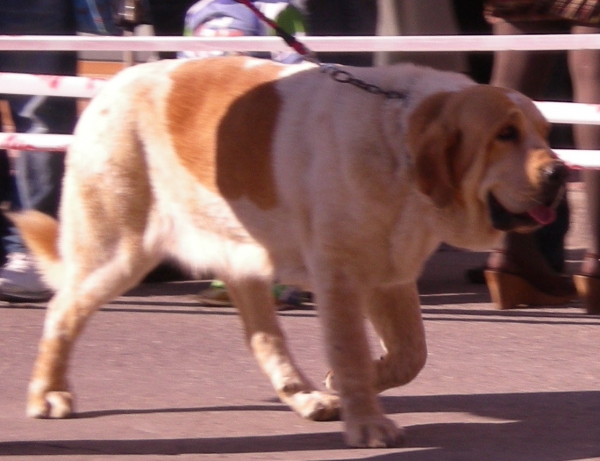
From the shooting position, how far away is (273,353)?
421 centimetres

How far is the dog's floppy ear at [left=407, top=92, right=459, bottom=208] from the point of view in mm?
3502

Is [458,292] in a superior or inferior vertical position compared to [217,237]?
inferior

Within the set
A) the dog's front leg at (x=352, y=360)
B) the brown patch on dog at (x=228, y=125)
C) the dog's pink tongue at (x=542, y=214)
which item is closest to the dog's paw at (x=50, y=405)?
the brown patch on dog at (x=228, y=125)

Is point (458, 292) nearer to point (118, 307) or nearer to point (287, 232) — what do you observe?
point (118, 307)

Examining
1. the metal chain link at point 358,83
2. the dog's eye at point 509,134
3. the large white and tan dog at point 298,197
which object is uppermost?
the metal chain link at point 358,83

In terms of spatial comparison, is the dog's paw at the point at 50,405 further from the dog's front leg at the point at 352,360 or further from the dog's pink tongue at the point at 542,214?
the dog's pink tongue at the point at 542,214

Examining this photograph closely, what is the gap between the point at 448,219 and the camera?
3.60 m

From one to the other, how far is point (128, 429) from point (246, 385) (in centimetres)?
69

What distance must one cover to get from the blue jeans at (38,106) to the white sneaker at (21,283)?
149mm

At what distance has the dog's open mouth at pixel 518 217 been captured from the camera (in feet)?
11.6

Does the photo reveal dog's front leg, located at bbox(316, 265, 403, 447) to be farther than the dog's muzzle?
Yes

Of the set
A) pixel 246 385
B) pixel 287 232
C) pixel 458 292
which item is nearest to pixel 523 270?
pixel 458 292

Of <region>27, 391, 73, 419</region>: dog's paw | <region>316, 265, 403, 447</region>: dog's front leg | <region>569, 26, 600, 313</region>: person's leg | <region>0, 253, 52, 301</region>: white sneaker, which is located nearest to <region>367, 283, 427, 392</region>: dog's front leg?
<region>316, 265, 403, 447</region>: dog's front leg

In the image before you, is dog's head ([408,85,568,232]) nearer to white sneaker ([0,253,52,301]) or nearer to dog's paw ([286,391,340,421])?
dog's paw ([286,391,340,421])
